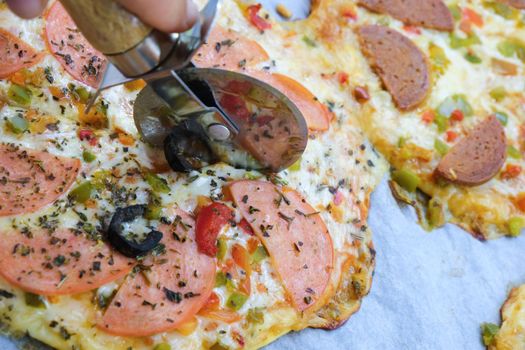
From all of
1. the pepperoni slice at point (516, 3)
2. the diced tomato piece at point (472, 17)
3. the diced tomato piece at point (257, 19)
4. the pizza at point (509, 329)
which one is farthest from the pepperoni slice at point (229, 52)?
the pepperoni slice at point (516, 3)

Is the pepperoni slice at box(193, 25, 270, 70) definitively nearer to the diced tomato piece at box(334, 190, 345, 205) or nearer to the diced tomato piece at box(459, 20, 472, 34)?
the diced tomato piece at box(334, 190, 345, 205)

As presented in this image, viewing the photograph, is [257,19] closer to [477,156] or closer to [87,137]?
[87,137]

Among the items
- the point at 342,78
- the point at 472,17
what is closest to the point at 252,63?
the point at 342,78

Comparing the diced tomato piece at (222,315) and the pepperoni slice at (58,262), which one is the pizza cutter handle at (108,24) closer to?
the pepperoni slice at (58,262)

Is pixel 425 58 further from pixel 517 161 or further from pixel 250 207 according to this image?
pixel 250 207

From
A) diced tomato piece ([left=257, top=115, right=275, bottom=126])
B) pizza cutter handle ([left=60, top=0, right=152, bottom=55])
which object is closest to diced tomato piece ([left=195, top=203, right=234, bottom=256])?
diced tomato piece ([left=257, top=115, right=275, bottom=126])
